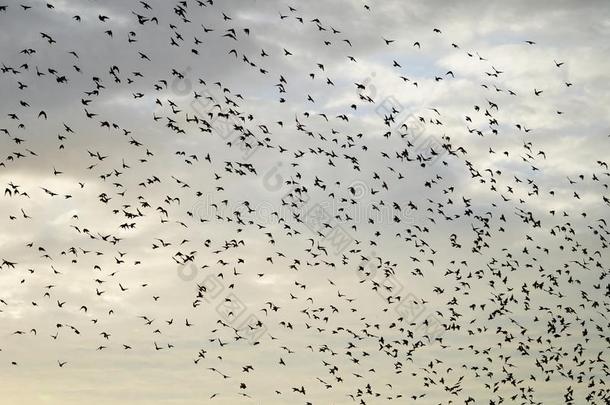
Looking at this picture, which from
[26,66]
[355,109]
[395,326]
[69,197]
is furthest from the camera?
[395,326]

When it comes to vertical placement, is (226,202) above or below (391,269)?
above

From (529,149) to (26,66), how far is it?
130 ft

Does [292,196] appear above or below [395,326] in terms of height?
above

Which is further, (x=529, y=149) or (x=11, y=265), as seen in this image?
(x=529, y=149)

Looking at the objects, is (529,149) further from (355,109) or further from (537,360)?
(537,360)

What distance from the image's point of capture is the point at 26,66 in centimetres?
5812

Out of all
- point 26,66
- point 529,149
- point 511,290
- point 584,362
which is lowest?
point 584,362

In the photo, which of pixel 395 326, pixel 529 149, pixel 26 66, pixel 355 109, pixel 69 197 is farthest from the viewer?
pixel 395 326

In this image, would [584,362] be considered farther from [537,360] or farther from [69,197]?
[69,197]

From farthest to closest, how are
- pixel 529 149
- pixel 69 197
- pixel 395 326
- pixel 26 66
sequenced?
pixel 395 326, pixel 529 149, pixel 69 197, pixel 26 66

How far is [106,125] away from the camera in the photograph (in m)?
64.5

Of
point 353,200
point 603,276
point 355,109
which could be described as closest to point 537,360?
point 603,276

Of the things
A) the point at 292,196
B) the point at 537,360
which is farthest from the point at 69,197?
the point at 537,360

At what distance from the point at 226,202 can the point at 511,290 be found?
2821 centimetres
